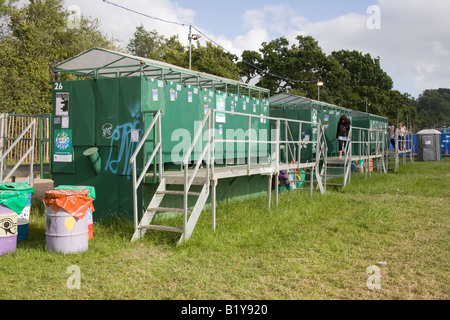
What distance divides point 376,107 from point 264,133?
3521 cm

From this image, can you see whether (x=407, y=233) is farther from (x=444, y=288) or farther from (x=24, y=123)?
(x=24, y=123)

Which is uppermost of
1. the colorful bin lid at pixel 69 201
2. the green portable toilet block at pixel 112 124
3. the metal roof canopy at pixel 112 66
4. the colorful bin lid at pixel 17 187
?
the metal roof canopy at pixel 112 66

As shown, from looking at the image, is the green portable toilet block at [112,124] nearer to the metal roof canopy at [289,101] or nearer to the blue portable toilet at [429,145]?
the metal roof canopy at [289,101]

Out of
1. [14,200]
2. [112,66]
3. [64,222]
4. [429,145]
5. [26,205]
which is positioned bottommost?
[64,222]

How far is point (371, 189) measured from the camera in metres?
12.3

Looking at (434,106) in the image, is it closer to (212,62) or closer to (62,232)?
(212,62)

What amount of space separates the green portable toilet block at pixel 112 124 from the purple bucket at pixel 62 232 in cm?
175

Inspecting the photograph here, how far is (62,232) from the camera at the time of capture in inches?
229

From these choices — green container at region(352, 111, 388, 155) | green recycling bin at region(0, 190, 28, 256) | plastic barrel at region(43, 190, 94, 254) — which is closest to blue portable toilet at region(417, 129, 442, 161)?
green container at region(352, 111, 388, 155)

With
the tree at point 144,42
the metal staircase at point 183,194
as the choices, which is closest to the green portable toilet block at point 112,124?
the metal staircase at point 183,194

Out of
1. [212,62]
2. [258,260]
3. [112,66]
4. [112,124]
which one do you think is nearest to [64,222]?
[112,124]

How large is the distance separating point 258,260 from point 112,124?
3.87 metres

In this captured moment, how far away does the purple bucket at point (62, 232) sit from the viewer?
582 cm
